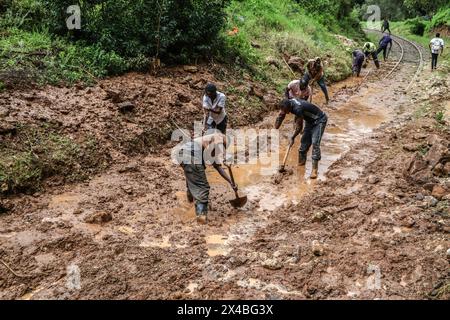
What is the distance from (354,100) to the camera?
41.8 feet

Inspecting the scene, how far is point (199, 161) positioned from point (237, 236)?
3.69 feet

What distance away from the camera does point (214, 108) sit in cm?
689

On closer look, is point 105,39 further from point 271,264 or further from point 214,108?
point 271,264

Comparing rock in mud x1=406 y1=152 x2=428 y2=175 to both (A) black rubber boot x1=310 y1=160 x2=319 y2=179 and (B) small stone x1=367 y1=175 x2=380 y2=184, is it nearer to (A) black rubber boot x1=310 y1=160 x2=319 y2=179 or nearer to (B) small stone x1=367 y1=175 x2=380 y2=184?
(B) small stone x1=367 y1=175 x2=380 y2=184

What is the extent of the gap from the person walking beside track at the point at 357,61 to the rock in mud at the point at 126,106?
1053cm

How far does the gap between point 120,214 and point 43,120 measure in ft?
8.05

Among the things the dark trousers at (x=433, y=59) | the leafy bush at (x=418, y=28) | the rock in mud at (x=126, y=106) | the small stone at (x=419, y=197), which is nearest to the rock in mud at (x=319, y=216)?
the small stone at (x=419, y=197)

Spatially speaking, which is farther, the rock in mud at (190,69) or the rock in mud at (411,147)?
the rock in mud at (190,69)

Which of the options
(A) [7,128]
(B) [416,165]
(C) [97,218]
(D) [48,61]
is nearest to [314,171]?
(B) [416,165]

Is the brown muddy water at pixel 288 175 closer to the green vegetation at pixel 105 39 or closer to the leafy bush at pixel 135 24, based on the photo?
the green vegetation at pixel 105 39

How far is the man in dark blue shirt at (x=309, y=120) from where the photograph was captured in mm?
6914

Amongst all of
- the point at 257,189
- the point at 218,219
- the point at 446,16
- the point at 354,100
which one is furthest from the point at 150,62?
the point at 446,16

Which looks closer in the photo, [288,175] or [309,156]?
[288,175]

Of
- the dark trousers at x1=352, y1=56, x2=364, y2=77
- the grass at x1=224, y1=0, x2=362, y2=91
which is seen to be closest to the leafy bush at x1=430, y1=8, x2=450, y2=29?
the grass at x1=224, y1=0, x2=362, y2=91
